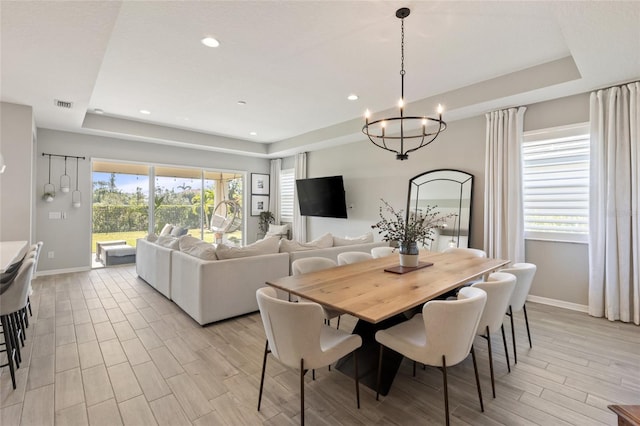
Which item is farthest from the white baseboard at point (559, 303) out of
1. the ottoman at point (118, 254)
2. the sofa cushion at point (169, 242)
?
the ottoman at point (118, 254)

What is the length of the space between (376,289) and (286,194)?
6419mm

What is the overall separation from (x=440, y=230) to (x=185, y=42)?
4326mm

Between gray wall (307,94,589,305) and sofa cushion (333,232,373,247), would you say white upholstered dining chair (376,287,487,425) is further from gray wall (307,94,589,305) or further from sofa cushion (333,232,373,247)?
gray wall (307,94,589,305)

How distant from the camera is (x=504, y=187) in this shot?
4.19 metres

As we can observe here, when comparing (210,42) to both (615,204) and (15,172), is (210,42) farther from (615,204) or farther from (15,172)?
(615,204)

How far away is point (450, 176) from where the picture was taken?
16.0ft

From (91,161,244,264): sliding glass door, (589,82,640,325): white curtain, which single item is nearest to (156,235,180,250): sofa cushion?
(91,161,244,264): sliding glass door

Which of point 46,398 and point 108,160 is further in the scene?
point 108,160

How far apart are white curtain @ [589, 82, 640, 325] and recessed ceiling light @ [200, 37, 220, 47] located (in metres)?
4.27

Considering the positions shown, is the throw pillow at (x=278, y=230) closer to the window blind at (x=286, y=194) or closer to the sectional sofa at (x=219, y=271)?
the window blind at (x=286, y=194)

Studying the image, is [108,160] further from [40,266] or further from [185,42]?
[185,42]

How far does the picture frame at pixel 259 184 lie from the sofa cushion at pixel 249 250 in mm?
4746

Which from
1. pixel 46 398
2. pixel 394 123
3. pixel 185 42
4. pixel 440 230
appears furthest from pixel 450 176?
pixel 46 398

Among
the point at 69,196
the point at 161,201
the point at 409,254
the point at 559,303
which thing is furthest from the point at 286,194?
the point at 559,303
